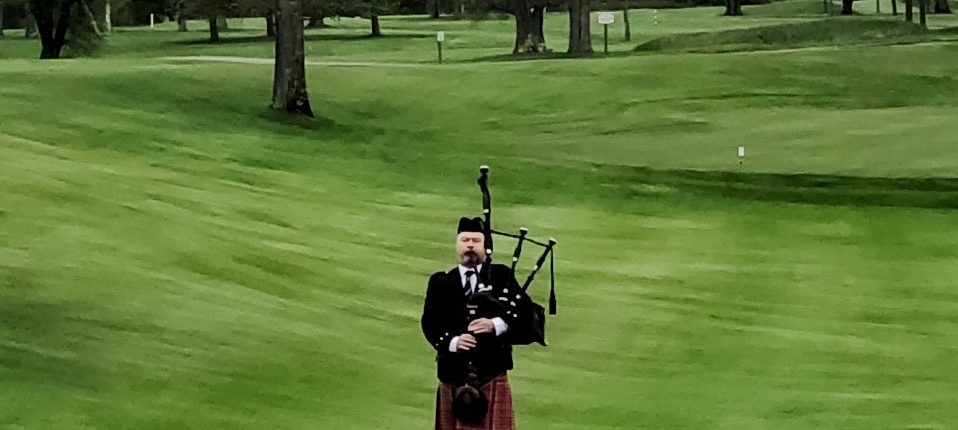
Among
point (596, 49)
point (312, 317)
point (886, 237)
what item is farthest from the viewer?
point (596, 49)

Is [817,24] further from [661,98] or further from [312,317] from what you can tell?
[312,317]

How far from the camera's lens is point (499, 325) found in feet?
27.4

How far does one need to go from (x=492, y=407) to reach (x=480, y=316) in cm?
51

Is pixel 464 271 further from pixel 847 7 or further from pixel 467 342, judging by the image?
pixel 847 7

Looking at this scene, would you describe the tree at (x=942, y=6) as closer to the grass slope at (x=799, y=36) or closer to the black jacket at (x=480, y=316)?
the grass slope at (x=799, y=36)

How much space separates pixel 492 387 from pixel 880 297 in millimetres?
10932

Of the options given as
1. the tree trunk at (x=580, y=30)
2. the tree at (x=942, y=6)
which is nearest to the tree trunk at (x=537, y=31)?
the tree trunk at (x=580, y=30)

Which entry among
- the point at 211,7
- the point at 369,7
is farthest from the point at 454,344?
the point at 369,7

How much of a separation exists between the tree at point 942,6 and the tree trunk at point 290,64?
57.8 metres

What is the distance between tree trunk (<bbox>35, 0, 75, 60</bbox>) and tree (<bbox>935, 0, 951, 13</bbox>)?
4777 centimetres

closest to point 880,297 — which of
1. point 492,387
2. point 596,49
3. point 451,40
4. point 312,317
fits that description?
point 312,317

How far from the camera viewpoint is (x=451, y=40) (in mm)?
71000

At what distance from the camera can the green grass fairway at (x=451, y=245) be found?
13.8m

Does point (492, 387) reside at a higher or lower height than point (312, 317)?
higher
